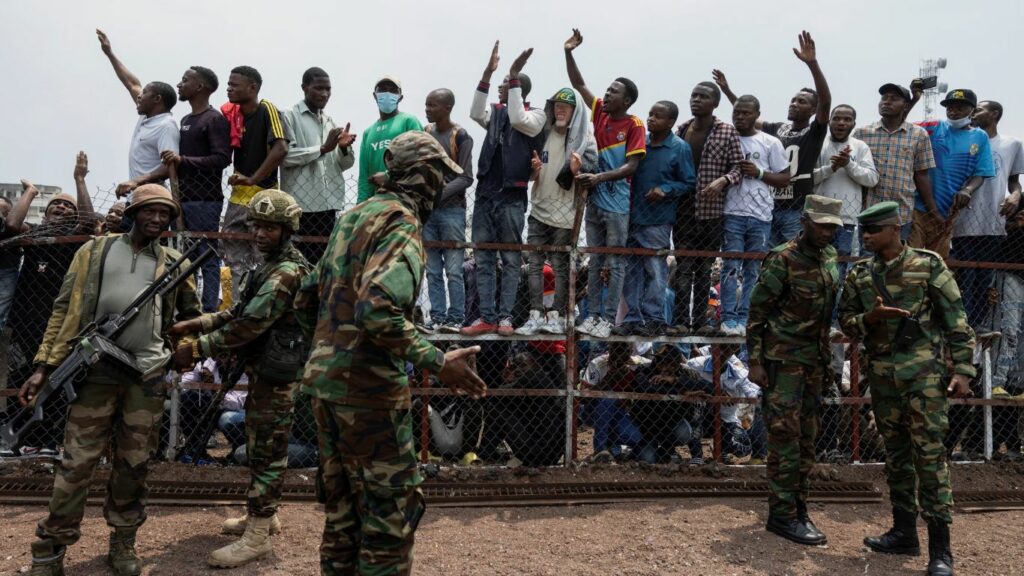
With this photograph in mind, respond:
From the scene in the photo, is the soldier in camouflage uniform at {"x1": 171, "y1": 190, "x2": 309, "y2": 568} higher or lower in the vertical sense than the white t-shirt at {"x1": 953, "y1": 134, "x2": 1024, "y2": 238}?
lower

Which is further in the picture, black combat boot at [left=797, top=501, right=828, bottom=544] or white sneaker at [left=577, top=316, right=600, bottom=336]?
white sneaker at [left=577, top=316, right=600, bottom=336]

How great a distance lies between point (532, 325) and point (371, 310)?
133 inches

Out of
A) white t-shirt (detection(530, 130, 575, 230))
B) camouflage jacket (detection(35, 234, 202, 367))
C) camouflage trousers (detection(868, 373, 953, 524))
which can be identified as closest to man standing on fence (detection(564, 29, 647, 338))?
white t-shirt (detection(530, 130, 575, 230))

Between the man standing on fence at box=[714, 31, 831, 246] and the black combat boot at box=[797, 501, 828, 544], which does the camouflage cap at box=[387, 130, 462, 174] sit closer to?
the black combat boot at box=[797, 501, 828, 544]

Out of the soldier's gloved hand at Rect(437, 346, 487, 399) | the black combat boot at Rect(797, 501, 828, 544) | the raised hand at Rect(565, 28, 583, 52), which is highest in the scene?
the raised hand at Rect(565, 28, 583, 52)

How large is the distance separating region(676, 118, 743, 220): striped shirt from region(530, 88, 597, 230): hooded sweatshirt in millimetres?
935

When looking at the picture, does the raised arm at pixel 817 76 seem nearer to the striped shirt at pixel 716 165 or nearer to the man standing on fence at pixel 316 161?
the striped shirt at pixel 716 165

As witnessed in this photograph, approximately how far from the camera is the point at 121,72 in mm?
6840

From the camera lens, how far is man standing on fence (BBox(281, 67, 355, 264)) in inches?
241

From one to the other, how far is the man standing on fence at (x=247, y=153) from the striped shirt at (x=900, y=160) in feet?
16.7

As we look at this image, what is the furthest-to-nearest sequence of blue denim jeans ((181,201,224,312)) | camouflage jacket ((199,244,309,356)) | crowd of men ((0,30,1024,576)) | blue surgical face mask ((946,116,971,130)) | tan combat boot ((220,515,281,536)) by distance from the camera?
blue surgical face mask ((946,116,971,130)), blue denim jeans ((181,201,224,312)), tan combat boot ((220,515,281,536)), camouflage jacket ((199,244,309,356)), crowd of men ((0,30,1024,576))

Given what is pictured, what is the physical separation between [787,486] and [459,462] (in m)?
2.61

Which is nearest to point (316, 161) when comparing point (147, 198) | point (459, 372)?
point (147, 198)

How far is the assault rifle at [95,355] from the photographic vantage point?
160 inches
